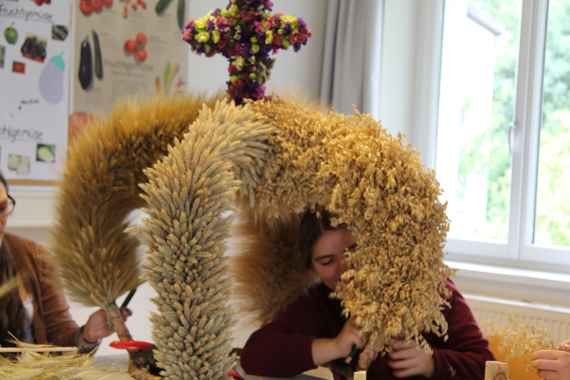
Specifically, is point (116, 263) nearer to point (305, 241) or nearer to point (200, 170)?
point (200, 170)

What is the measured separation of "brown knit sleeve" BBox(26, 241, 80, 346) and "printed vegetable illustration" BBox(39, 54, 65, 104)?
2.88 ft

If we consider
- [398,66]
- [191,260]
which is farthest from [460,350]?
[398,66]

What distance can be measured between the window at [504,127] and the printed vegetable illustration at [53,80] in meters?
1.52

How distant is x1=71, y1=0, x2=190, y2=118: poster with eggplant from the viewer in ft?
7.77

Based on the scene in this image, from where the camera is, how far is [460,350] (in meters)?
1.38

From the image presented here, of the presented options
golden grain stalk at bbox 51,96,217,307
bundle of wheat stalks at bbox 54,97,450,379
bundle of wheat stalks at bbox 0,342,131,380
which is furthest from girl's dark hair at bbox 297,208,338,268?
bundle of wheat stalks at bbox 0,342,131,380

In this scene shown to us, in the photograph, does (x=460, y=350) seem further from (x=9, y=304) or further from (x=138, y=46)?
(x=138, y=46)

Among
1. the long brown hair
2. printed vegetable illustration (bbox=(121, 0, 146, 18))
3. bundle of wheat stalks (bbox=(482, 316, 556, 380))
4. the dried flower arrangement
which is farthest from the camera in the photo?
printed vegetable illustration (bbox=(121, 0, 146, 18))

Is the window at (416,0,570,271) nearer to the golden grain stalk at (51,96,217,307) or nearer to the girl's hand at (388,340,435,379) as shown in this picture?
the girl's hand at (388,340,435,379)

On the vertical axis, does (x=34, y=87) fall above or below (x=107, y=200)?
above

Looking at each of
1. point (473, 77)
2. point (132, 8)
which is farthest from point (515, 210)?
point (132, 8)

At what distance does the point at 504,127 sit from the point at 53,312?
2306 millimetres

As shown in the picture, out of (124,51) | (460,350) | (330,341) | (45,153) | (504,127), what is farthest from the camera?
(504,127)

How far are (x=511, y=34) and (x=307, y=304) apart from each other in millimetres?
→ 2255
